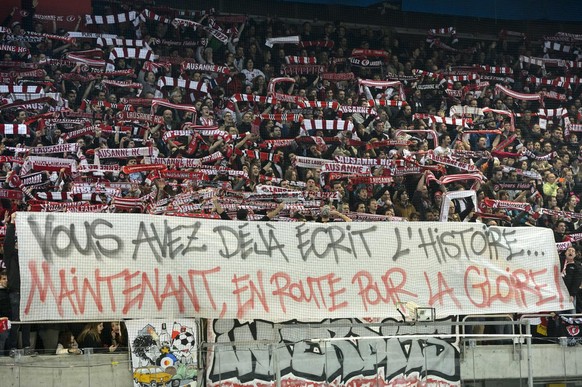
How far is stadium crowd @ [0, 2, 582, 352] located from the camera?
16812 millimetres

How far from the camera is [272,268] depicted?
12.6m

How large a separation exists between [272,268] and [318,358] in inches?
56.9


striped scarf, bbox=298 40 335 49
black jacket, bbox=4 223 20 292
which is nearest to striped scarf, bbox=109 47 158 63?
striped scarf, bbox=298 40 335 49

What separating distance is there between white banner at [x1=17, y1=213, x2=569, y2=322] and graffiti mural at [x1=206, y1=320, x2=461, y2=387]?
0.28 m

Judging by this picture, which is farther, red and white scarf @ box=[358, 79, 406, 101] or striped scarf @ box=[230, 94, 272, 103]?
red and white scarf @ box=[358, 79, 406, 101]

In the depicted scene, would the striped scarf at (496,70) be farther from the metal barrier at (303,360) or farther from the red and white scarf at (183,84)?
the metal barrier at (303,360)

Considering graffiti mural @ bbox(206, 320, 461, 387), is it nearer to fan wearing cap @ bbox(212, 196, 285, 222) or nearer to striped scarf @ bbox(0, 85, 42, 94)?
fan wearing cap @ bbox(212, 196, 285, 222)

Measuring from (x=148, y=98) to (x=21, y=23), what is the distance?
3.32 meters

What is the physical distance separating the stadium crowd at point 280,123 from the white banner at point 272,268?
1.39 meters

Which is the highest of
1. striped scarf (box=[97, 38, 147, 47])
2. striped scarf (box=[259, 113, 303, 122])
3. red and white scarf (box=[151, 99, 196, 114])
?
striped scarf (box=[97, 38, 147, 47])

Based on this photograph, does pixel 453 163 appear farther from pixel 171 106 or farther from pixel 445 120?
pixel 171 106

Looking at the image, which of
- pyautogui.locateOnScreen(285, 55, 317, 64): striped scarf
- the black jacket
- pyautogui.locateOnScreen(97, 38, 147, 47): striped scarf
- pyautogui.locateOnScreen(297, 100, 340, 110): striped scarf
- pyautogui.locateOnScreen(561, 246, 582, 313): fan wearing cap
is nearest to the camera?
the black jacket

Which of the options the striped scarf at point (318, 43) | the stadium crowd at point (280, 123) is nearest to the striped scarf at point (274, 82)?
the stadium crowd at point (280, 123)

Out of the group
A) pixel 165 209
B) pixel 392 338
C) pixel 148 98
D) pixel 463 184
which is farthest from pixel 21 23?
pixel 392 338
